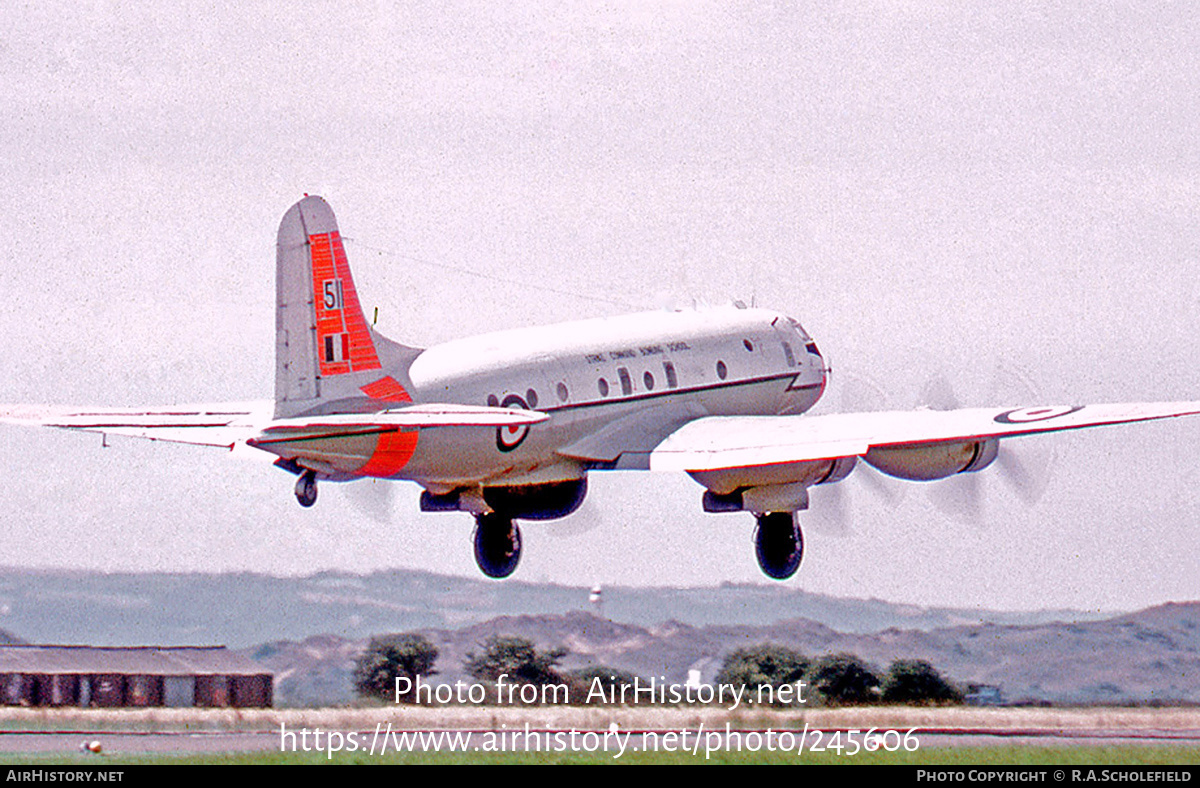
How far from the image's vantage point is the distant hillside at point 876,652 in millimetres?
52625

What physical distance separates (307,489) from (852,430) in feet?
43.2

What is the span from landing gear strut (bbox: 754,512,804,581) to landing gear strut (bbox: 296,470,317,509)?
1392 cm


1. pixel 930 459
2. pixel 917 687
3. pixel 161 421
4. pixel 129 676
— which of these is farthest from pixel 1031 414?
pixel 129 676

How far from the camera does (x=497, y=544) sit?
56625mm

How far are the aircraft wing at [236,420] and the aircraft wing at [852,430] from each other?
17.3 ft

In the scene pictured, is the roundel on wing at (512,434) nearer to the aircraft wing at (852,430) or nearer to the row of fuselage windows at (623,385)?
the row of fuselage windows at (623,385)

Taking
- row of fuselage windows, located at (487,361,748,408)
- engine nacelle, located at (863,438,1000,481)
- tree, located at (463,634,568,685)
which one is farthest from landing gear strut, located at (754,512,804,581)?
tree, located at (463,634,568,685)

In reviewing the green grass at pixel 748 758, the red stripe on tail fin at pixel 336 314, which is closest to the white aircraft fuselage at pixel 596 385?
the red stripe on tail fin at pixel 336 314

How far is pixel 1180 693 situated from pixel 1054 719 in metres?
3.37

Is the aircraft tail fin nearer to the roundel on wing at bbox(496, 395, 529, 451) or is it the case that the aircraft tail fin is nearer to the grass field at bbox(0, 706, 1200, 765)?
the roundel on wing at bbox(496, 395, 529, 451)

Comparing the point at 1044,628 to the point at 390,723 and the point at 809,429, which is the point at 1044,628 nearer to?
the point at 809,429

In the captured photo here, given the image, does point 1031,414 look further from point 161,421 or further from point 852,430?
point 161,421
